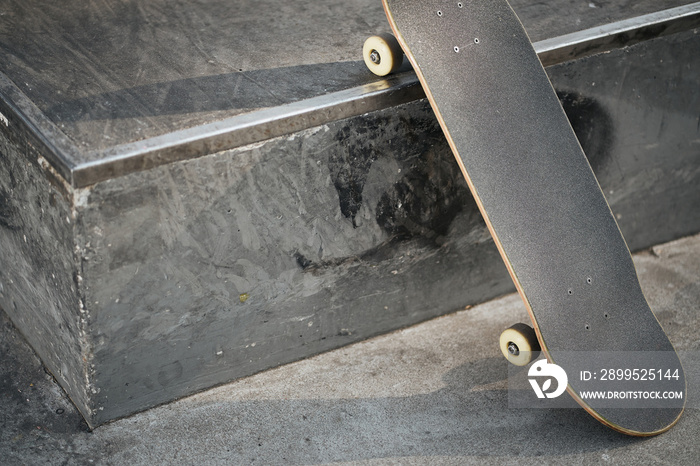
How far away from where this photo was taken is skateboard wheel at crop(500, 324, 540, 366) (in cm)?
231

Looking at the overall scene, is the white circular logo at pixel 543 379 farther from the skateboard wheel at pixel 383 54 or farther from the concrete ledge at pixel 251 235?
the skateboard wheel at pixel 383 54

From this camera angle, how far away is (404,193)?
2.62 meters

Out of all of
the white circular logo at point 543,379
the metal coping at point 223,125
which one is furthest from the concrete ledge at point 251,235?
the white circular logo at point 543,379

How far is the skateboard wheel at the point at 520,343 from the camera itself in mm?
2307

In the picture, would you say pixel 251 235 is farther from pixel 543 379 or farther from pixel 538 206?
pixel 543 379

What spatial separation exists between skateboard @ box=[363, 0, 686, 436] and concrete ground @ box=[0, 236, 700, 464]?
0.48 feet

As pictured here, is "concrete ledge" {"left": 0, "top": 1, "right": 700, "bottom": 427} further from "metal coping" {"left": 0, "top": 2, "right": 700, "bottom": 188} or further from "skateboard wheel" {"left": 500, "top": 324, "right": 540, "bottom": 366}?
"skateboard wheel" {"left": 500, "top": 324, "right": 540, "bottom": 366}

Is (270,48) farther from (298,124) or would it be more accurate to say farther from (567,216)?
(567,216)

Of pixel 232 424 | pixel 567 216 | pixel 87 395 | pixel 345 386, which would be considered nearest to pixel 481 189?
pixel 567 216

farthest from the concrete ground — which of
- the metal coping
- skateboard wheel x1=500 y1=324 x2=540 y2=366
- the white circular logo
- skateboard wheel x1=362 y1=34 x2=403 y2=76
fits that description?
skateboard wheel x1=362 y1=34 x2=403 y2=76

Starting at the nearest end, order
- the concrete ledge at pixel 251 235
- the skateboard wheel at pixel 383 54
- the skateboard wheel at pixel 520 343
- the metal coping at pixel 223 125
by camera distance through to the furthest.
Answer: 1. the metal coping at pixel 223 125
2. the concrete ledge at pixel 251 235
3. the skateboard wheel at pixel 520 343
4. the skateboard wheel at pixel 383 54

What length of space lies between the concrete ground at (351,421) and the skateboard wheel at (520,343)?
26 cm

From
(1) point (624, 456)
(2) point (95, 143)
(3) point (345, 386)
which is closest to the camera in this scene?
(2) point (95, 143)

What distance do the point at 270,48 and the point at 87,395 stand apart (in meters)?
1.29
